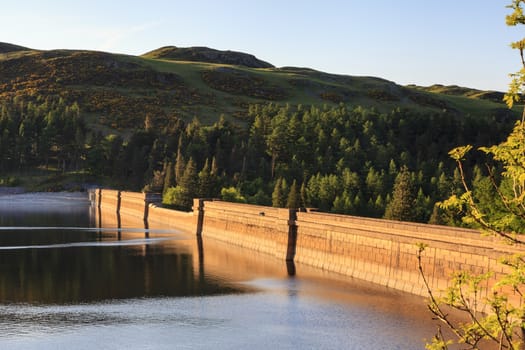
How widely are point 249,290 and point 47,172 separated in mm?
153627

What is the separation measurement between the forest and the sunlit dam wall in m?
23.5

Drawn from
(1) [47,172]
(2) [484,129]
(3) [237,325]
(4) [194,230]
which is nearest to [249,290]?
(3) [237,325]

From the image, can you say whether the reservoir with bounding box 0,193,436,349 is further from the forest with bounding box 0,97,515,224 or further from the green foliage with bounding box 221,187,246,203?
the green foliage with bounding box 221,187,246,203

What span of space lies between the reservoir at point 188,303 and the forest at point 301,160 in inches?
1488

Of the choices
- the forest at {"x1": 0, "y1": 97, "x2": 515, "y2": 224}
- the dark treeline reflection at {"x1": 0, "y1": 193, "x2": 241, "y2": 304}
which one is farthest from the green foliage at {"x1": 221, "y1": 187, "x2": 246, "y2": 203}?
the dark treeline reflection at {"x1": 0, "y1": 193, "x2": 241, "y2": 304}

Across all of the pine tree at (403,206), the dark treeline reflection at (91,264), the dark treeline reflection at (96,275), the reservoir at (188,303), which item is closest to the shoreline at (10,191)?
the dark treeline reflection at (91,264)

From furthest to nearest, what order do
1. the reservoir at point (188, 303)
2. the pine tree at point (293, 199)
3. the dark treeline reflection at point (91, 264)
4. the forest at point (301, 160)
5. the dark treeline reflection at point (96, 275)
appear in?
the forest at point (301, 160), the pine tree at point (293, 199), the dark treeline reflection at point (91, 264), the dark treeline reflection at point (96, 275), the reservoir at point (188, 303)

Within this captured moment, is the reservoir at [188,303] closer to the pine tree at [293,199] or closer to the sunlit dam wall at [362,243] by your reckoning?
the sunlit dam wall at [362,243]

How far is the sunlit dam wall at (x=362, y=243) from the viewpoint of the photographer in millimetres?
43031

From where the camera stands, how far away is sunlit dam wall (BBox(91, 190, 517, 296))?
1694 inches

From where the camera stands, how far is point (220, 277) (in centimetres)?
6034

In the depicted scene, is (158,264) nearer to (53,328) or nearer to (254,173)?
(53,328)

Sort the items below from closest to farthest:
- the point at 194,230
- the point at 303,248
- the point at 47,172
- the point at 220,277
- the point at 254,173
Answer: the point at 220,277
the point at 303,248
the point at 194,230
the point at 254,173
the point at 47,172

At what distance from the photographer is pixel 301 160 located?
153 m
